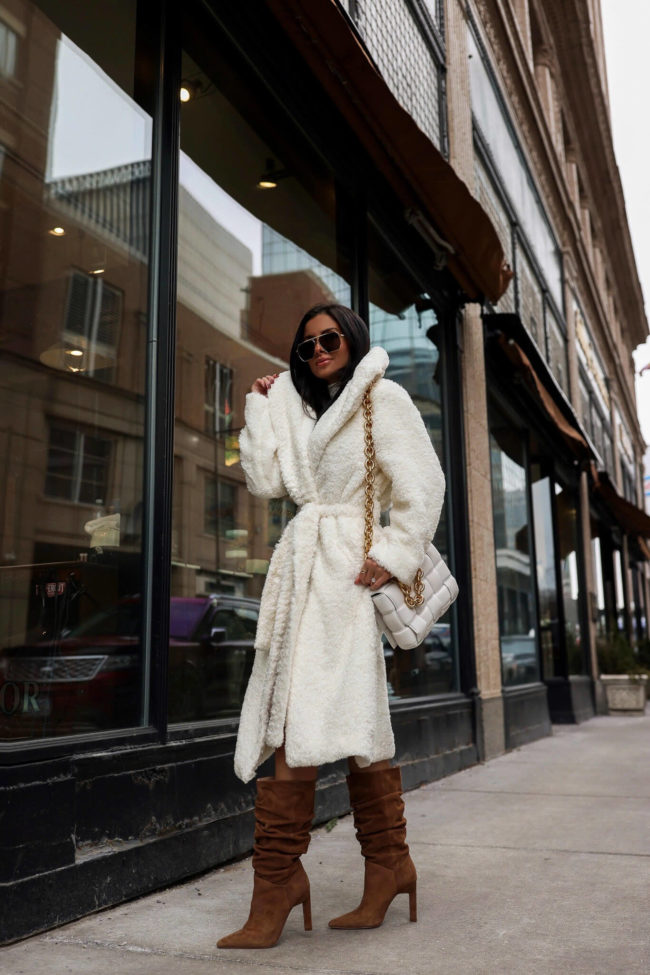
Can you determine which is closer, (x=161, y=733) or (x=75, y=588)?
(x=161, y=733)

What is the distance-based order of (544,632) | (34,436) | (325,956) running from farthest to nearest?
(544,632)
(34,436)
(325,956)

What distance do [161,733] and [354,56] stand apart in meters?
3.31

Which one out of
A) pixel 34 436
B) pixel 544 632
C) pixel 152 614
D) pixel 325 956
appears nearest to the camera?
pixel 325 956

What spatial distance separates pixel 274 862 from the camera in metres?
2.52

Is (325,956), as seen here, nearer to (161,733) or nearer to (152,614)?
(161,733)

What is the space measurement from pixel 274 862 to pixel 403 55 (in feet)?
20.7

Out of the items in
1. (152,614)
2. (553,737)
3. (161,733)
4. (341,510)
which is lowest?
(553,737)

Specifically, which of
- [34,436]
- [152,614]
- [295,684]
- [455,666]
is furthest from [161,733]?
[455,666]

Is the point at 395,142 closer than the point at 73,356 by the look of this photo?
No

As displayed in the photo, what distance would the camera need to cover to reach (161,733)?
3.46m

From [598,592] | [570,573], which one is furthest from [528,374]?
[598,592]

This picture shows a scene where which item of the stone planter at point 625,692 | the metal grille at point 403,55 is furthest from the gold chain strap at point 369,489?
the stone planter at point 625,692

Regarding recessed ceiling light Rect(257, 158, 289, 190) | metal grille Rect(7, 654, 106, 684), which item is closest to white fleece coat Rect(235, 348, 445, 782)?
metal grille Rect(7, 654, 106, 684)

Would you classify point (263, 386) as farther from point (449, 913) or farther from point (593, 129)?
point (593, 129)
